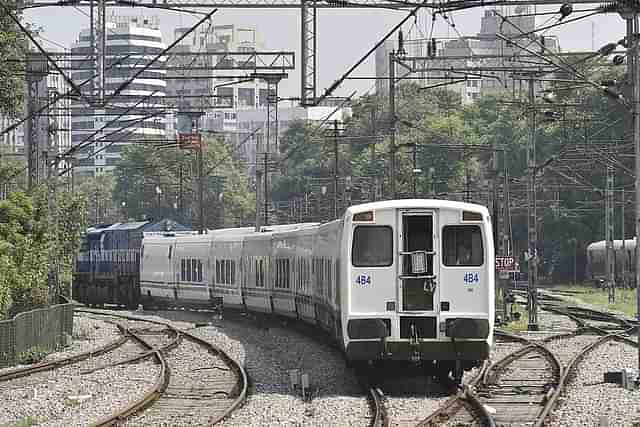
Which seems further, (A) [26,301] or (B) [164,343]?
(A) [26,301]

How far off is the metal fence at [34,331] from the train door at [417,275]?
9.11m

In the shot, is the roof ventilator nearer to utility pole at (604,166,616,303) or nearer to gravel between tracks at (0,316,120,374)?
gravel between tracks at (0,316,120,374)

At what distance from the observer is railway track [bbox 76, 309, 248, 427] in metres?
16.3

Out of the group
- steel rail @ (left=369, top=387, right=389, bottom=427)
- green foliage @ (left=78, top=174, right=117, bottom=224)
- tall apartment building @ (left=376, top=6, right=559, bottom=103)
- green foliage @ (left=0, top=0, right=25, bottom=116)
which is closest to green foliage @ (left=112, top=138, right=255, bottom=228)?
green foliage @ (left=78, top=174, right=117, bottom=224)

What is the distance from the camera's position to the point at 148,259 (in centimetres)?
4769

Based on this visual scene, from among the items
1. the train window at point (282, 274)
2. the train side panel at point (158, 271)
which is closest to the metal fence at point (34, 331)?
the train window at point (282, 274)

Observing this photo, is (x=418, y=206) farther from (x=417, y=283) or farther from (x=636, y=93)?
(x=636, y=93)

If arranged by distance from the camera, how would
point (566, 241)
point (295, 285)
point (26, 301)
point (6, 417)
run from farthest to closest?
point (566, 241), point (26, 301), point (295, 285), point (6, 417)

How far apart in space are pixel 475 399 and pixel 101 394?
5639 mm

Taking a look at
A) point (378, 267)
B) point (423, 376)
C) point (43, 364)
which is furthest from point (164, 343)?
point (378, 267)

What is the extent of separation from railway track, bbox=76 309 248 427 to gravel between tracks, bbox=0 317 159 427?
0.34 m

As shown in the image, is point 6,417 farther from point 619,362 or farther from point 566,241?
point 566,241

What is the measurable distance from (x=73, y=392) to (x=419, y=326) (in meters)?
5.27

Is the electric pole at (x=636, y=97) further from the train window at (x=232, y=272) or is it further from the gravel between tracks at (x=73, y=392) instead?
the train window at (x=232, y=272)
